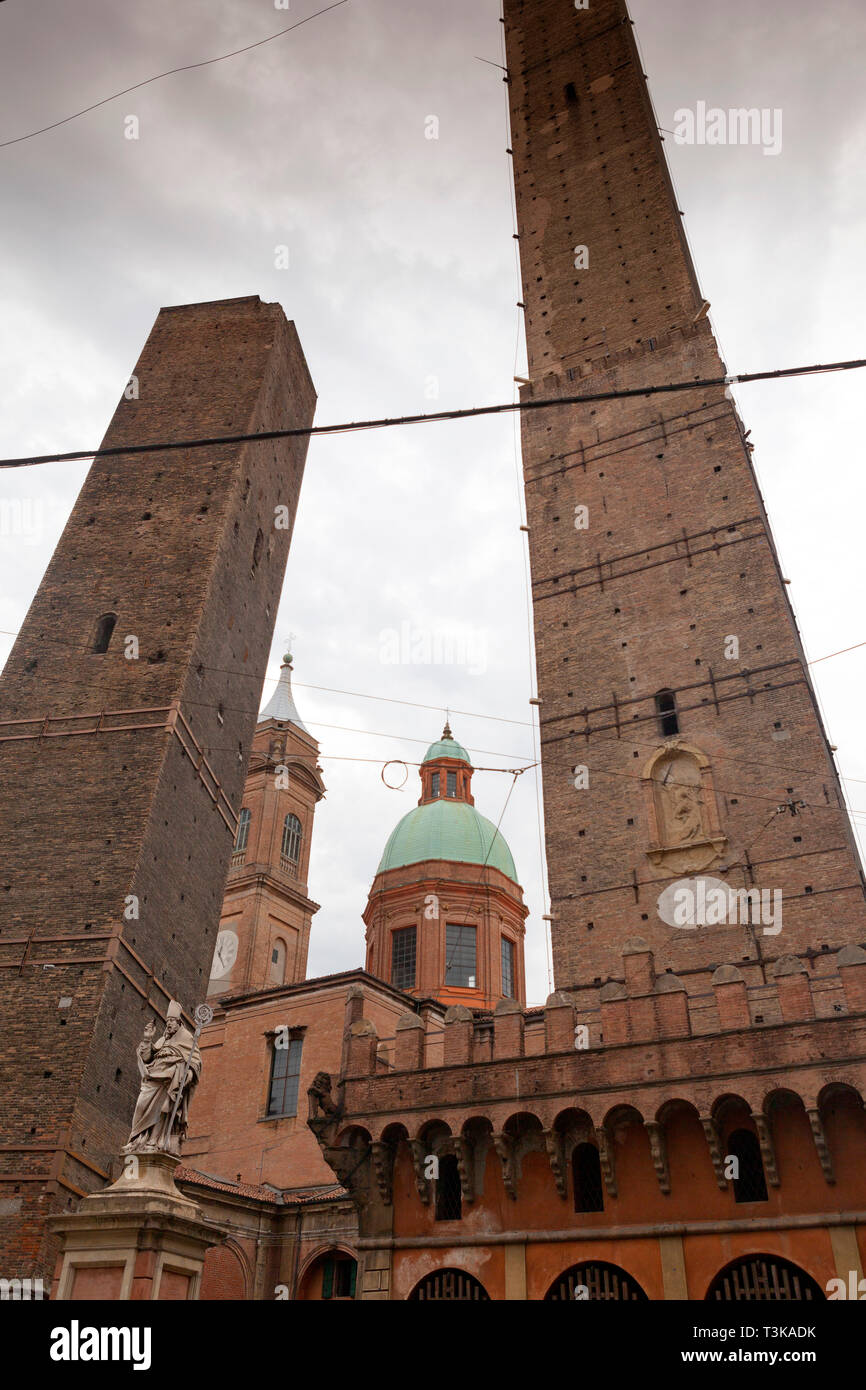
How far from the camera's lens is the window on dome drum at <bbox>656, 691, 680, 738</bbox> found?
18.7 m

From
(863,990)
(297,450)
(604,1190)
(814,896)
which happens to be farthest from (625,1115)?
(297,450)

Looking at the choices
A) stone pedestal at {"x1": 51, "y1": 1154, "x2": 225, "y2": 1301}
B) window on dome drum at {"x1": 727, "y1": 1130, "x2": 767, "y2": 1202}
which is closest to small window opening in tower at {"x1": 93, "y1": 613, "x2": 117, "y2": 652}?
stone pedestal at {"x1": 51, "y1": 1154, "x2": 225, "y2": 1301}

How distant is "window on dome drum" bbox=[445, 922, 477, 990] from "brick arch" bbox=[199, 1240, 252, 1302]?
37.6 feet

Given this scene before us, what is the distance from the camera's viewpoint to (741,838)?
55.5ft

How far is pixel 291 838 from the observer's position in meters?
38.8

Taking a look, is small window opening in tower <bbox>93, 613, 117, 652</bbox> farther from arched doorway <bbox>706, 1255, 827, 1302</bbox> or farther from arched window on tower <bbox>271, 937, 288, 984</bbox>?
arched window on tower <bbox>271, 937, 288, 984</bbox>

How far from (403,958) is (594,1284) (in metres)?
21.2

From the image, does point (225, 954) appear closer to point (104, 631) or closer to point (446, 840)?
point (446, 840)

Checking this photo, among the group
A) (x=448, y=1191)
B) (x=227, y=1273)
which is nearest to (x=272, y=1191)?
(x=227, y=1273)

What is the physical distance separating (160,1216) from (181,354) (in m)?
19.7

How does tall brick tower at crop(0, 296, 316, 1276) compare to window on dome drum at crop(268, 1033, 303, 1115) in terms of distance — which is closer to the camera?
tall brick tower at crop(0, 296, 316, 1276)
